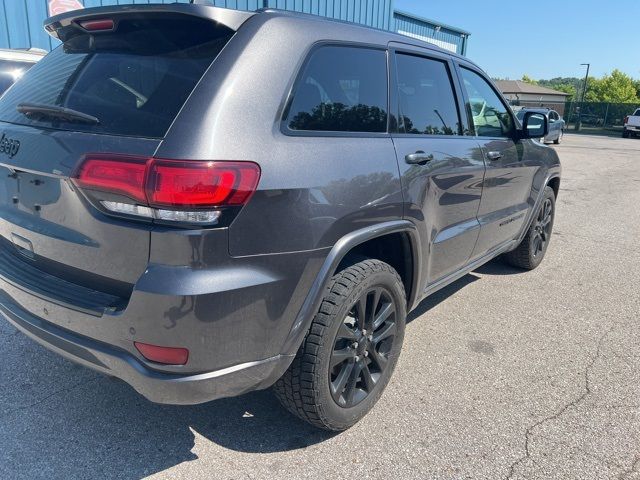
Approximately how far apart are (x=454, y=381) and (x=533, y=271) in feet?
8.37

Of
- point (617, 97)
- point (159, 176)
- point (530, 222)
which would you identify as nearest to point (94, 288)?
point (159, 176)

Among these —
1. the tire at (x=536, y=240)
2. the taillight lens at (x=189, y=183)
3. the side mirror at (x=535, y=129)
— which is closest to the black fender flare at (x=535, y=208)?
the tire at (x=536, y=240)

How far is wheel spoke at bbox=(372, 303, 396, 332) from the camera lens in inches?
105

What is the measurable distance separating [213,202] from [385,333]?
4.32ft

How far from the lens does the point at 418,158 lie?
276 centimetres

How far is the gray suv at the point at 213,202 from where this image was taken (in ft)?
6.09

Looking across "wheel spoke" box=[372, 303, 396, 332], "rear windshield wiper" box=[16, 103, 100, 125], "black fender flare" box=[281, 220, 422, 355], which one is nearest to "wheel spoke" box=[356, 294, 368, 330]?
"wheel spoke" box=[372, 303, 396, 332]

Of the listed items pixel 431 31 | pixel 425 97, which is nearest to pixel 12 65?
pixel 425 97

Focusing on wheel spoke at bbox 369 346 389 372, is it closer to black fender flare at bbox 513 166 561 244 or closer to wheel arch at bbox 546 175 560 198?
black fender flare at bbox 513 166 561 244

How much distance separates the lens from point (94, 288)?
208 cm

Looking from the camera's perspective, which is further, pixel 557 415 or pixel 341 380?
pixel 557 415

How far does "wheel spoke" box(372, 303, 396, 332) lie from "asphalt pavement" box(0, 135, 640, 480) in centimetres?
49

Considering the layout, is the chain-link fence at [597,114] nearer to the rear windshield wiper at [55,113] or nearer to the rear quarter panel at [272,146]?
the rear quarter panel at [272,146]

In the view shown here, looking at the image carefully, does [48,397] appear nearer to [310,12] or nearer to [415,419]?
[415,419]
